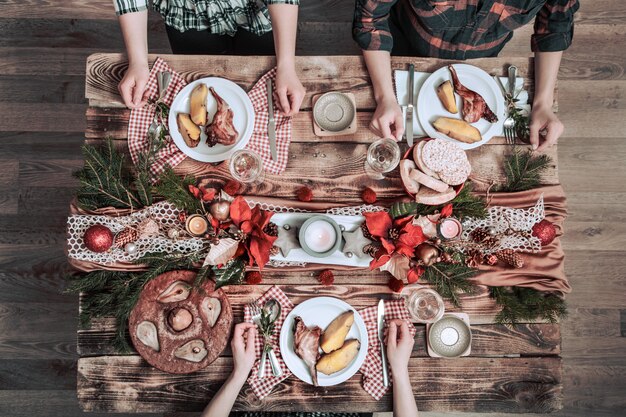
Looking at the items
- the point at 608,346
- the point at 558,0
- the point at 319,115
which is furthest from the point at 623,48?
the point at 319,115

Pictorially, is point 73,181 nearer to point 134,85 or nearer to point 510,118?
point 134,85

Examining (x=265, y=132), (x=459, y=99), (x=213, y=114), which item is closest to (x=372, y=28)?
(x=459, y=99)

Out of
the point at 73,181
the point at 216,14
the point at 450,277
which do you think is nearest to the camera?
the point at 450,277

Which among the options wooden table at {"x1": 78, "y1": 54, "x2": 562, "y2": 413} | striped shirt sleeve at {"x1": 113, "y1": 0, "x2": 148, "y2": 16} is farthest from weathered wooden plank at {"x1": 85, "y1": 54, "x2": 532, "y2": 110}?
striped shirt sleeve at {"x1": 113, "y1": 0, "x2": 148, "y2": 16}

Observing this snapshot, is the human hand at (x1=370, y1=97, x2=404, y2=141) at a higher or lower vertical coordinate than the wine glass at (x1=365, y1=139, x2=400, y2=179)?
higher

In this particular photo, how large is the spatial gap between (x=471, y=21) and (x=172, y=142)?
106 centimetres

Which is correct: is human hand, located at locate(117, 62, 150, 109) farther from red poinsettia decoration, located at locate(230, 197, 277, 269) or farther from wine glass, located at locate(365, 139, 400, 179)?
wine glass, located at locate(365, 139, 400, 179)

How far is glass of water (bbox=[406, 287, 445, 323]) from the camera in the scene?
140cm

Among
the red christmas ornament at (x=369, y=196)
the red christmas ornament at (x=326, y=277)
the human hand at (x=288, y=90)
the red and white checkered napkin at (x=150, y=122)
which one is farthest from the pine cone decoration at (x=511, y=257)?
the red and white checkered napkin at (x=150, y=122)

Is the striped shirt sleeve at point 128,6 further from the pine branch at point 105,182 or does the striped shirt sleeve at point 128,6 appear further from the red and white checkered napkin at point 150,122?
the pine branch at point 105,182

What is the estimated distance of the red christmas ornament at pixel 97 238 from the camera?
1299mm

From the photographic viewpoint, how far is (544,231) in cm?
136

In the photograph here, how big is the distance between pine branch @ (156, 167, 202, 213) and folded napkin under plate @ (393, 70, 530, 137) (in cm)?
73

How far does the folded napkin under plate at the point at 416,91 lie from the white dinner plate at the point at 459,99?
0.01m
